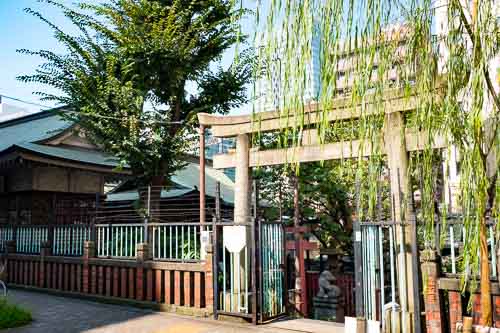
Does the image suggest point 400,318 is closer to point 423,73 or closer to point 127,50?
point 423,73

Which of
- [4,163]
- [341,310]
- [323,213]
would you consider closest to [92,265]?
[4,163]

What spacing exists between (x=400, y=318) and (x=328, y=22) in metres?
4.59

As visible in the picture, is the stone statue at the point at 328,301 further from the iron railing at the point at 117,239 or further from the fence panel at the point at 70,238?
the fence panel at the point at 70,238

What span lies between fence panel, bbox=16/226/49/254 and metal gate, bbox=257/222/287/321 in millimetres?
6315

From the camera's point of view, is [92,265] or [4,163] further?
[4,163]

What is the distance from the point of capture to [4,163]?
1193 cm

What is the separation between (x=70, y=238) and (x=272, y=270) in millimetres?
5440

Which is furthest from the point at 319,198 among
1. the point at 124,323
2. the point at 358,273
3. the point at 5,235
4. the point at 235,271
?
the point at 5,235

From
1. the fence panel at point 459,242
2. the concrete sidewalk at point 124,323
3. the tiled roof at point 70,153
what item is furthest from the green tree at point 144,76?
the fence panel at point 459,242

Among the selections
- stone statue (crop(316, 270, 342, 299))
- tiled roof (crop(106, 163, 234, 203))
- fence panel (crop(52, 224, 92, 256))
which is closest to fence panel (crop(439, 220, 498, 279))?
stone statue (crop(316, 270, 342, 299))

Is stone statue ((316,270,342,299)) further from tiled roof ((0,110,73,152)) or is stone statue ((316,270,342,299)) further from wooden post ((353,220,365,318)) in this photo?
tiled roof ((0,110,73,152))

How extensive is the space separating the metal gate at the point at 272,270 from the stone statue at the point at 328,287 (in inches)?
84.8

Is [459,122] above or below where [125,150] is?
below

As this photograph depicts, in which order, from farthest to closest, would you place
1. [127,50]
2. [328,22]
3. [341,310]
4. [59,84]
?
[59,84] < [127,50] < [341,310] < [328,22]
